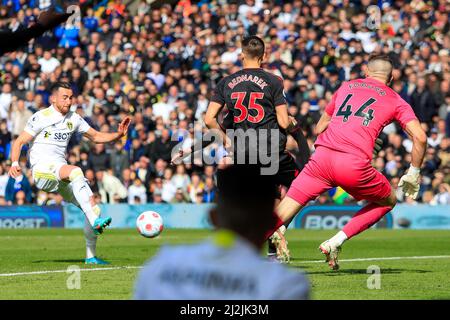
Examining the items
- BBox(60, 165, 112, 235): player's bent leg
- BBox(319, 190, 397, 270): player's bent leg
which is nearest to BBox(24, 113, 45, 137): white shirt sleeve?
BBox(60, 165, 112, 235): player's bent leg

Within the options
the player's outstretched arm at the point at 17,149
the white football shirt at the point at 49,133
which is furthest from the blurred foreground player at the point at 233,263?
the white football shirt at the point at 49,133

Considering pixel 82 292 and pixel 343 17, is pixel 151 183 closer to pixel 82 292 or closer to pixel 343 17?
pixel 343 17

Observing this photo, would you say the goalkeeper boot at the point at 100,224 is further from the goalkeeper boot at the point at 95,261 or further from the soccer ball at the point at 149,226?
the soccer ball at the point at 149,226

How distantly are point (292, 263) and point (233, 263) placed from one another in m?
9.62

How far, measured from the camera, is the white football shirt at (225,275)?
4.76 meters

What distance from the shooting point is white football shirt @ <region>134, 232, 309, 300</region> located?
4758mm

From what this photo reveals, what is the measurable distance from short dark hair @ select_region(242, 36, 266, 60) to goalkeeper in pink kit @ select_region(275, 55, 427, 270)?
4.20ft

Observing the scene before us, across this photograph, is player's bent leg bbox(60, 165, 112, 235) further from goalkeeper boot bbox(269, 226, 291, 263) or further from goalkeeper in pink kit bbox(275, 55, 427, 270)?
goalkeeper in pink kit bbox(275, 55, 427, 270)

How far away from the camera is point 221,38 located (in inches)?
1220

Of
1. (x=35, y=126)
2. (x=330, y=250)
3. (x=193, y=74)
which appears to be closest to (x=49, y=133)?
(x=35, y=126)

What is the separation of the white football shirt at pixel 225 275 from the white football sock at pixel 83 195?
9.50m

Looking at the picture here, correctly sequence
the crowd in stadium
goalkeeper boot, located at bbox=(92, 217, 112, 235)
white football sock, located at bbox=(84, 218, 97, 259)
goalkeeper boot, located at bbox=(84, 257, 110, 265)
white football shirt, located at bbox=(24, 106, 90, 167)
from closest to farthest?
goalkeeper boot, located at bbox=(92, 217, 112, 235) < goalkeeper boot, located at bbox=(84, 257, 110, 265) < white football sock, located at bbox=(84, 218, 97, 259) < white football shirt, located at bbox=(24, 106, 90, 167) < the crowd in stadium

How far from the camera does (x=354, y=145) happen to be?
37.1ft

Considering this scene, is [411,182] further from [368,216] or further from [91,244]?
[91,244]
